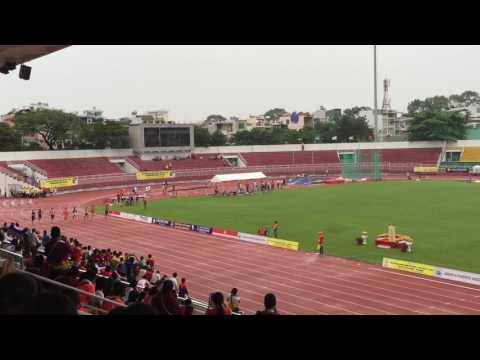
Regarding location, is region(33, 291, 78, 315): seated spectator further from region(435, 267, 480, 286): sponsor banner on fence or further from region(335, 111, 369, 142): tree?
region(335, 111, 369, 142): tree

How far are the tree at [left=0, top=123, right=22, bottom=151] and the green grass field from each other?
30032mm

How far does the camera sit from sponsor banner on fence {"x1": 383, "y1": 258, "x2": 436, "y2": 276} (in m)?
19.0

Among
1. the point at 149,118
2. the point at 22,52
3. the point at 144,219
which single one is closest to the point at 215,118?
the point at 149,118

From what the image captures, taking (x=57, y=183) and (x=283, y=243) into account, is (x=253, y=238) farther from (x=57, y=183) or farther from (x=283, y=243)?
(x=57, y=183)

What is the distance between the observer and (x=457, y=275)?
1817cm

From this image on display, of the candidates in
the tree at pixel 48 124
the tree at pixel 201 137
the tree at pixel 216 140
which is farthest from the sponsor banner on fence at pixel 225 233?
the tree at pixel 216 140

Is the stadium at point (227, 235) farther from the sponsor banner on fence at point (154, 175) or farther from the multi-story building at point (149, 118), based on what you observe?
the multi-story building at point (149, 118)

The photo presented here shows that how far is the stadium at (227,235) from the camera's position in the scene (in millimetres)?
10211

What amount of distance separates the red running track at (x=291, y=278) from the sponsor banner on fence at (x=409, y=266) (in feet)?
1.10

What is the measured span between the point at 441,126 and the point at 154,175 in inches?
1733

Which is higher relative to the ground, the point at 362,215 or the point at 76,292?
the point at 76,292

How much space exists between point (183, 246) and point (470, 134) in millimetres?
76237
